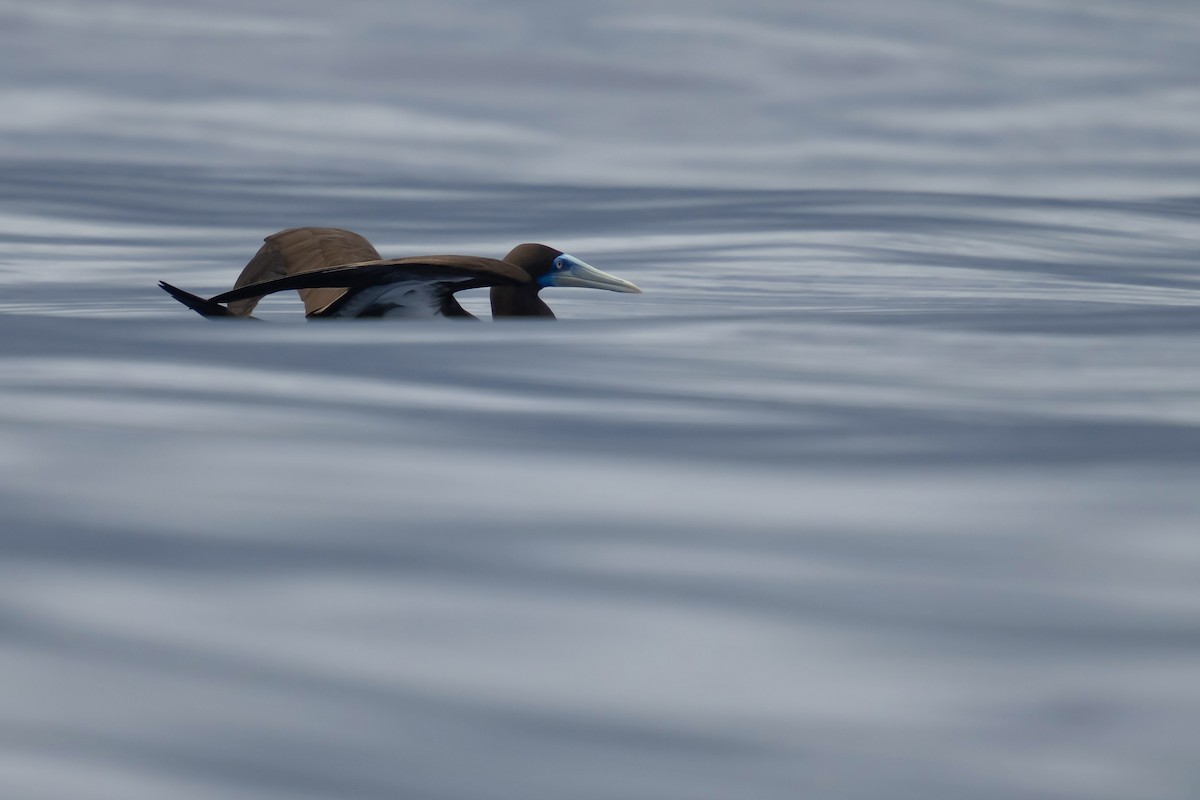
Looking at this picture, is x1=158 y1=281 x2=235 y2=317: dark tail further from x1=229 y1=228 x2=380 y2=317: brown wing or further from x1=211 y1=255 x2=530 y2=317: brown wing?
x1=229 y1=228 x2=380 y2=317: brown wing

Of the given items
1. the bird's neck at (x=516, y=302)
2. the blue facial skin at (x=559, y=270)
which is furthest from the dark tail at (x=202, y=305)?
the blue facial skin at (x=559, y=270)

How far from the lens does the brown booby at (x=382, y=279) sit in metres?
4.49

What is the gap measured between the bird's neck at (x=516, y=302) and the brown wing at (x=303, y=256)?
38cm

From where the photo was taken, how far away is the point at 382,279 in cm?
454

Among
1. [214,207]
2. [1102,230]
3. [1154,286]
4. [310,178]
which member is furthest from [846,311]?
[310,178]

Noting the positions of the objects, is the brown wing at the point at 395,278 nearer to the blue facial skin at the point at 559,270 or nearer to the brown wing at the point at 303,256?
the brown wing at the point at 303,256

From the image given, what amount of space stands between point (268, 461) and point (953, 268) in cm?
525

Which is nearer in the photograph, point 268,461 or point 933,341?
point 268,461

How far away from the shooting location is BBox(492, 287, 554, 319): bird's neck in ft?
16.9

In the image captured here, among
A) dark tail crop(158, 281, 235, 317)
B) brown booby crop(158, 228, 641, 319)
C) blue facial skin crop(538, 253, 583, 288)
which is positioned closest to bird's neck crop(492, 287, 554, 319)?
brown booby crop(158, 228, 641, 319)

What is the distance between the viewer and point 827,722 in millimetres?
1800

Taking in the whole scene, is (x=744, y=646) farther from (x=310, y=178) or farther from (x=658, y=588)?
(x=310, y=178)

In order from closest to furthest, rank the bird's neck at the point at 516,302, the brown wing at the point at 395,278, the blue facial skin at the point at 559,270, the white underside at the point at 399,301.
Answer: the brown wing at the point at 395,278 → the white underside at the point at 399,301 → the bird's neck at the point at 516,302 → the blue facial skin at the point at 559,270

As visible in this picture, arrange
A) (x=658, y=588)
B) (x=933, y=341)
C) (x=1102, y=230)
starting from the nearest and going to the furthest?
(x=658, y=588)
(x=933, y=341)
(x=1102, y=230)
